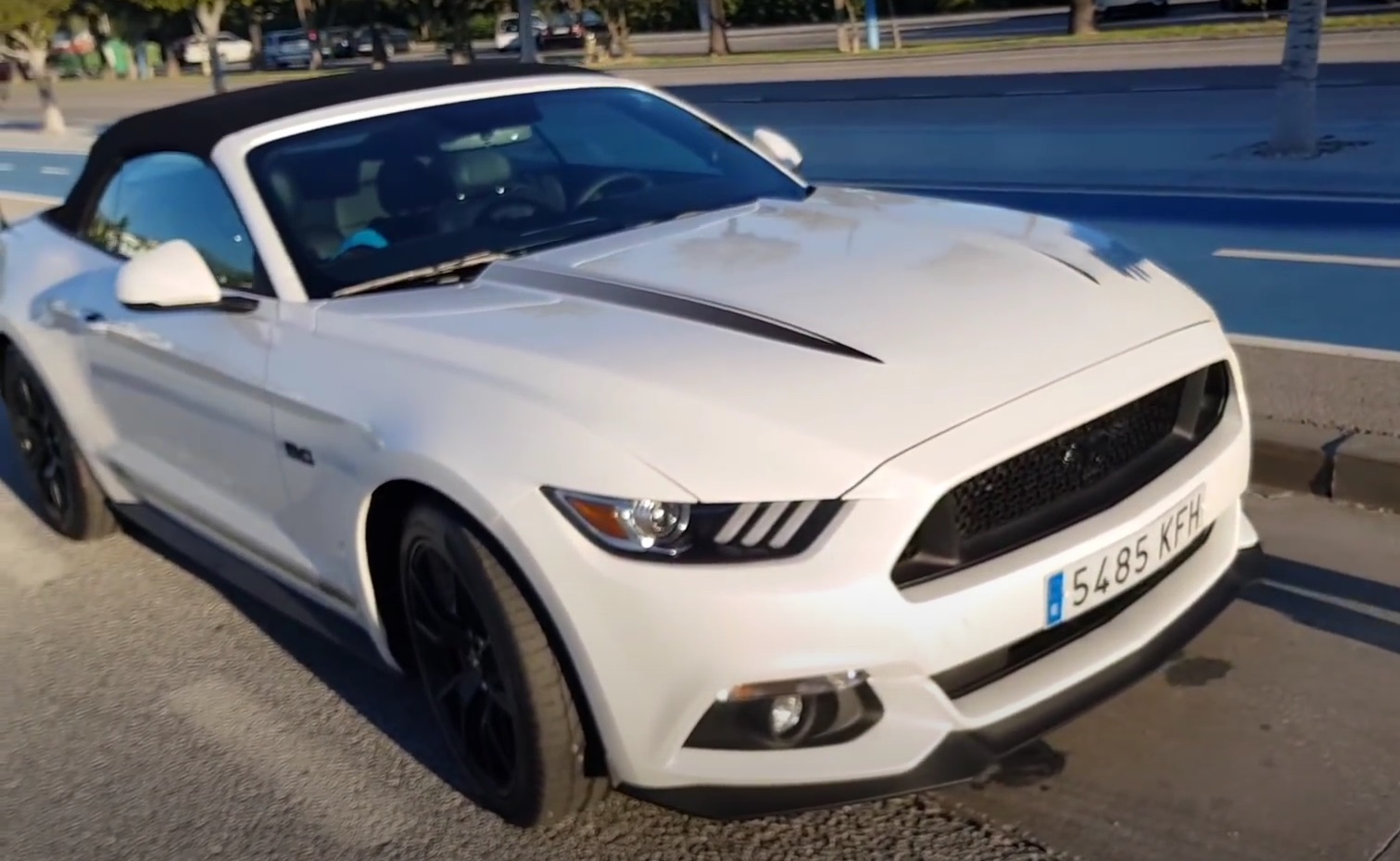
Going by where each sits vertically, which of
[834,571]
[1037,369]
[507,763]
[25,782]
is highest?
[1037,369]

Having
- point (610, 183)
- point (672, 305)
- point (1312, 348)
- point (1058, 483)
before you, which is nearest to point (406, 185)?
point (610, 183)

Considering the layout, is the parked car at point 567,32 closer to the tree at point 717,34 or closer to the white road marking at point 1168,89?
the tree at point 717,34

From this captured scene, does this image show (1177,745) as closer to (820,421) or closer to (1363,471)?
(820,421)

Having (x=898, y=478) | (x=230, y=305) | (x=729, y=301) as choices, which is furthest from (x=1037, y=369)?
(x=230, y=305)

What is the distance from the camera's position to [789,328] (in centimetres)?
319

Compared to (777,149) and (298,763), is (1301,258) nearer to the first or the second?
(777,149)

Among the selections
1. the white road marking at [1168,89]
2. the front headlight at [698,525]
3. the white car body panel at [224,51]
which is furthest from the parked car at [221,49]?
the front headlight at [698,525]

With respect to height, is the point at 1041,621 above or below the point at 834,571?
below

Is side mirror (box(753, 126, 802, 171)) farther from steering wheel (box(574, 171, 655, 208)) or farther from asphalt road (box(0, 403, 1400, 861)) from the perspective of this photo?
asphalt road (box(0, 403, 1400, 861))

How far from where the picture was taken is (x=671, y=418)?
115 inches

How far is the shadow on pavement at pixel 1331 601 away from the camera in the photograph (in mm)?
4070

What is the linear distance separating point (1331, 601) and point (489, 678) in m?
2.45

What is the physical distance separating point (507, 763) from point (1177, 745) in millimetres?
1562

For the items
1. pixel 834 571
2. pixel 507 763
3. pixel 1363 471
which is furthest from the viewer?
pixel 1363 471
